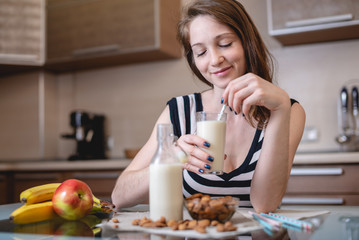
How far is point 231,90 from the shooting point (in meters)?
0.91

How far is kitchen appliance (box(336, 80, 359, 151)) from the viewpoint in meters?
2.55

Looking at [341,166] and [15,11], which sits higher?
[15,11]

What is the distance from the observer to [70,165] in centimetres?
277

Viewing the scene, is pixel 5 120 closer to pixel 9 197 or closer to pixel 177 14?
pixel 9 197

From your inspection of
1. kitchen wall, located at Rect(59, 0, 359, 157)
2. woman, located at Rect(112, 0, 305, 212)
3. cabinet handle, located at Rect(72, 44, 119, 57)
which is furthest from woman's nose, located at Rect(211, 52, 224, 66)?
cabinet handle, located at Rect(72, 44, 119, 57)

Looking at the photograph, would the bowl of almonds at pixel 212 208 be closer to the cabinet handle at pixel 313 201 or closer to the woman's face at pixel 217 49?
the woman's face at pixel 217 49

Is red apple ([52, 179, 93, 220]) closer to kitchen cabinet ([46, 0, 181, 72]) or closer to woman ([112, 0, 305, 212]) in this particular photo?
woman ([112, 0, 305, 212])

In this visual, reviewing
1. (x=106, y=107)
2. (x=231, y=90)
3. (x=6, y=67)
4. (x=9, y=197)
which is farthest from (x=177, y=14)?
(x=231, y=90)

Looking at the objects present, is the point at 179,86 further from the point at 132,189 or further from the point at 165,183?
the point at 165,183

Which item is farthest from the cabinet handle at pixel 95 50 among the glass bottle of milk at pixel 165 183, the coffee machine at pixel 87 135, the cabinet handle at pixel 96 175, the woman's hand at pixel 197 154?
the glass bottle of milk at pixel 165 183

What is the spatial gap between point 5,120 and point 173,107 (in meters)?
2.64

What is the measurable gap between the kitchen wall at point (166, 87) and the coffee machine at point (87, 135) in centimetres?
15

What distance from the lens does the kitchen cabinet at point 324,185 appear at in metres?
2.12

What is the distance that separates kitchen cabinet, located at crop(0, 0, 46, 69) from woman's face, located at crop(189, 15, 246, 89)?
230 cm
